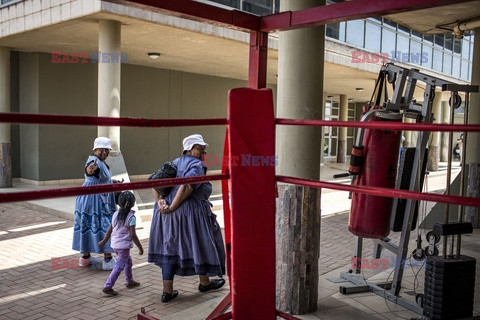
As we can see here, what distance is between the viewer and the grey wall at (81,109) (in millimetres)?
11344

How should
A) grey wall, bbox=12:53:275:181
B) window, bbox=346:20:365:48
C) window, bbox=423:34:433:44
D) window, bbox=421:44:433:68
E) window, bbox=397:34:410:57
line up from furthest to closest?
1. window, bbox=423:34:433:44
2. window, bbox=421:44:433:68
3. window, bbox=397:34:410:57
4. window, bbox=346:20:365:48
5. grey wall, bbox=12:53:275:181

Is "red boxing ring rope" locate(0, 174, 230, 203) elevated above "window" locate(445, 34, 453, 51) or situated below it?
below

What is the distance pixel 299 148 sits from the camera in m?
3.69

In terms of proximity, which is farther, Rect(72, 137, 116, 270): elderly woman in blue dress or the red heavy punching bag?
Rect(72, 137, 116, 270): elderly woman in blue dress

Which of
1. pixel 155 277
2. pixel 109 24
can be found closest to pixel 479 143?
pixel 155 277

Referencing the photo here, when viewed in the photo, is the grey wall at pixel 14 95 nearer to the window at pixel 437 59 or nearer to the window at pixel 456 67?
the window at pixel 437 59

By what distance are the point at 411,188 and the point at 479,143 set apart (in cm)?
450

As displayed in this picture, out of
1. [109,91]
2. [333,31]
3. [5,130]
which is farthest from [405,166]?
[5,130]

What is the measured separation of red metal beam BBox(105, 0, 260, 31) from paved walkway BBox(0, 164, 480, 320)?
7.47 feet

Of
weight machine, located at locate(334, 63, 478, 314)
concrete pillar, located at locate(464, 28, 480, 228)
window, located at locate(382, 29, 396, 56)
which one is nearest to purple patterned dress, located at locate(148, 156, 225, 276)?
weight machine, located at locate(334, 63, 478, 314)

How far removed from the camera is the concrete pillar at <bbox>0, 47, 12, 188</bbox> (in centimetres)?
1078

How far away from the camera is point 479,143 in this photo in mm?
7957

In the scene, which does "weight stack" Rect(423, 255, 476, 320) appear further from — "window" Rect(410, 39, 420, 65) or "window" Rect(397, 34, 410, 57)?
"window" Rect(410, 39, 420, 65)

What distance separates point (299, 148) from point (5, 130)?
9.30 metres
